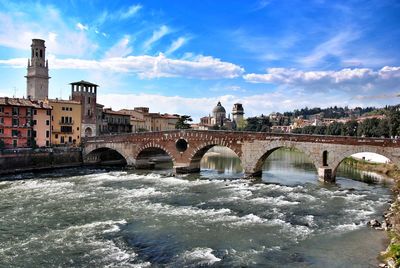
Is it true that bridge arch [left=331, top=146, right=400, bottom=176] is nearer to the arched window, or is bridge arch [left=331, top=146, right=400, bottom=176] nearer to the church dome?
the arched window

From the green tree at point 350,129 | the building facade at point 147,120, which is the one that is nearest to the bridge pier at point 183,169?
the building facade at point 147,120

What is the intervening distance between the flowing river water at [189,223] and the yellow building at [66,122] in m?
20.7

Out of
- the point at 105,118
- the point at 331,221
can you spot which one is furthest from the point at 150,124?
the point at 331,221

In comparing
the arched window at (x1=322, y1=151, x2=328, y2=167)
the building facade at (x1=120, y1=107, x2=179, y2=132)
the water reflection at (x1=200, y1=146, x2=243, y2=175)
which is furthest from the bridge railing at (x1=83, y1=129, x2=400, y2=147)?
the building facade at (x1=120, y1=107, x2=179, y2=132)

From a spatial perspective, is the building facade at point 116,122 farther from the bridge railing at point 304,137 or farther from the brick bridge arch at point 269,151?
the brick bridge arch at point 269,151

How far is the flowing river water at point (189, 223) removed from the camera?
53.9 feet

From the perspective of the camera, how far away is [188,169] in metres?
44.9

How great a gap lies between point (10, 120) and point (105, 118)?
21.1 metres

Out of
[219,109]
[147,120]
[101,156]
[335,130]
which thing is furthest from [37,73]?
[219,109]

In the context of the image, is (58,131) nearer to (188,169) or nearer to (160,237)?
(188,169)

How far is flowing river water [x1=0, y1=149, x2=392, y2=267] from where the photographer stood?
53.9ft

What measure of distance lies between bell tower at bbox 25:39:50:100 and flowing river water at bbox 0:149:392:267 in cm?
3171

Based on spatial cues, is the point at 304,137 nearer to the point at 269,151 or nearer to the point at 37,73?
the point at 269,151

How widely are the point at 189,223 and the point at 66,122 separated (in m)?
41.1
